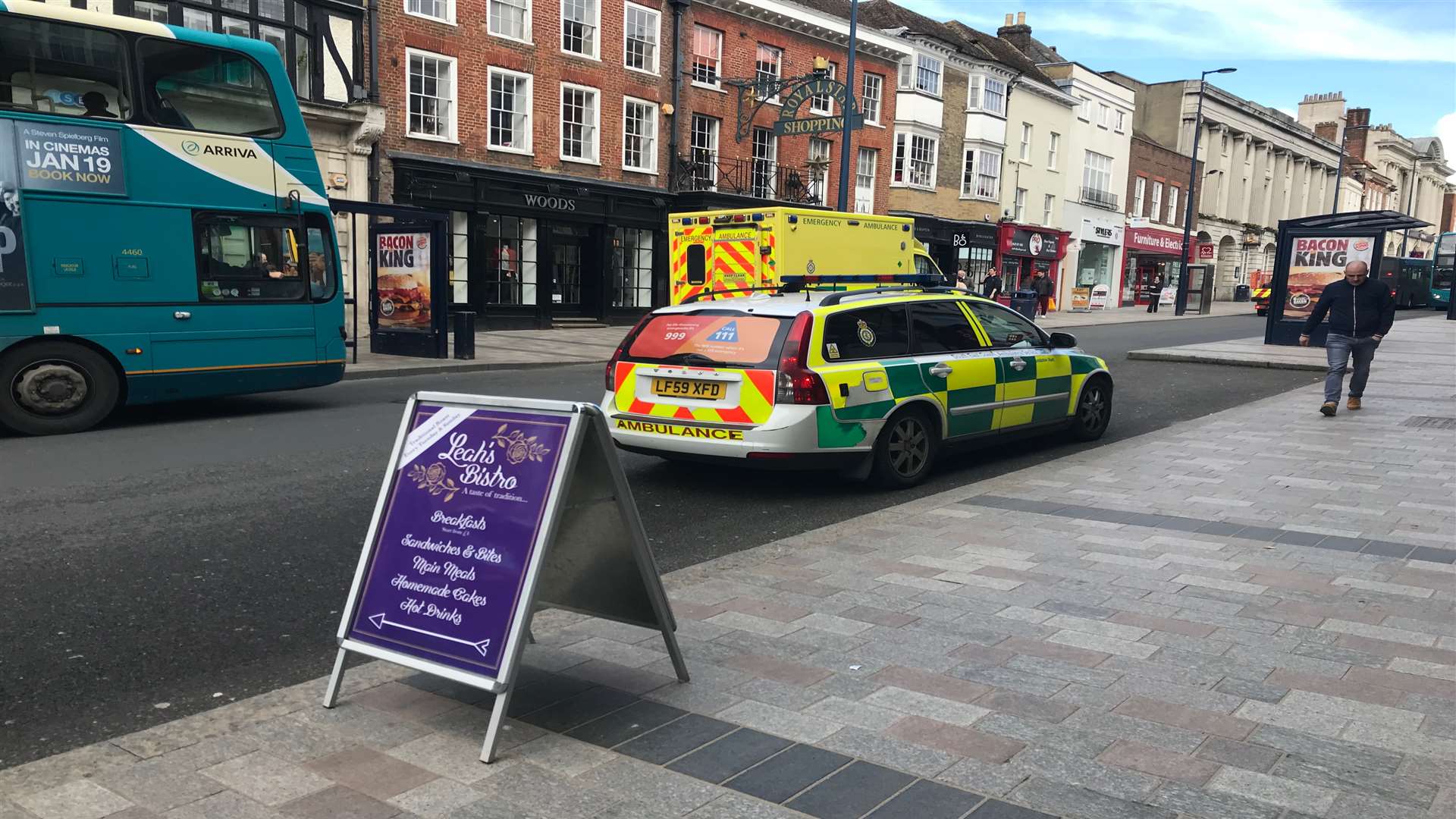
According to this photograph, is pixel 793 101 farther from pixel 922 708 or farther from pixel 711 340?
pixel 922 708

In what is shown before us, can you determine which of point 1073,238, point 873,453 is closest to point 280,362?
point 873,453

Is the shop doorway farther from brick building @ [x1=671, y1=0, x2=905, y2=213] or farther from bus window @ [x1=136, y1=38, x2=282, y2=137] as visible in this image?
bus window @ [x1=136, y1=38, x2=282, y2=137]

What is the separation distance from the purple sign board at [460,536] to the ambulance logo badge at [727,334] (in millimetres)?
3852

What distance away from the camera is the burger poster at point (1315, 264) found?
21.2m

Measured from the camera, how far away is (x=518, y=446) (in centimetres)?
349

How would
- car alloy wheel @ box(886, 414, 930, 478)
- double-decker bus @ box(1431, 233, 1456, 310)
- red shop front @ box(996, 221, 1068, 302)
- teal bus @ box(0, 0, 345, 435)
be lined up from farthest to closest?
double-decker bus @ box(1431, 233, 1456, 310)
red shop front @ box(996, 221, 1068, 302)
teal bus @ box(0, 0, 345, 435)
car alloy wheel @ box(886, 414, 930, 478)

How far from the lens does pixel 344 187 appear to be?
21.6m

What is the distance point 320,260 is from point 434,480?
917 centimetres

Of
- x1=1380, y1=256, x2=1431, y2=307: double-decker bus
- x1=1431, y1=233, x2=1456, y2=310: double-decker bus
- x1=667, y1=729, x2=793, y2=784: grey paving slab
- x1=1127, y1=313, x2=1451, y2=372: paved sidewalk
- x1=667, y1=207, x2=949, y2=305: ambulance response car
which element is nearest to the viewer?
x1=667, y1=729, x2=793, y2=784: grey paving slab

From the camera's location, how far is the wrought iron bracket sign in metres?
25.9

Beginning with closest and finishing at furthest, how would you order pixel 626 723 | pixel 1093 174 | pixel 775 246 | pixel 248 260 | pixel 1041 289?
1. pixel 626 723
2. pixel 248 260
3. pixel 775 246
4. pixel 1041 289
5. pixel 1093 174

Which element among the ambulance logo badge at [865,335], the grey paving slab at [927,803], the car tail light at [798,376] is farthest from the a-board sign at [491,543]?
the ambulance logo badge at [865,335]

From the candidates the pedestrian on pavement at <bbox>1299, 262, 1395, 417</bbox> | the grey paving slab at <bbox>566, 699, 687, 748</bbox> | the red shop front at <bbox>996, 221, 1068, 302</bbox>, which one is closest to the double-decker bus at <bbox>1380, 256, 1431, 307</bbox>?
the red shop front at <bbox>996, 221, 1068, 302</bbox>

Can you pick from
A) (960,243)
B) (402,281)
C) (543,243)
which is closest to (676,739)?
(402,281)
